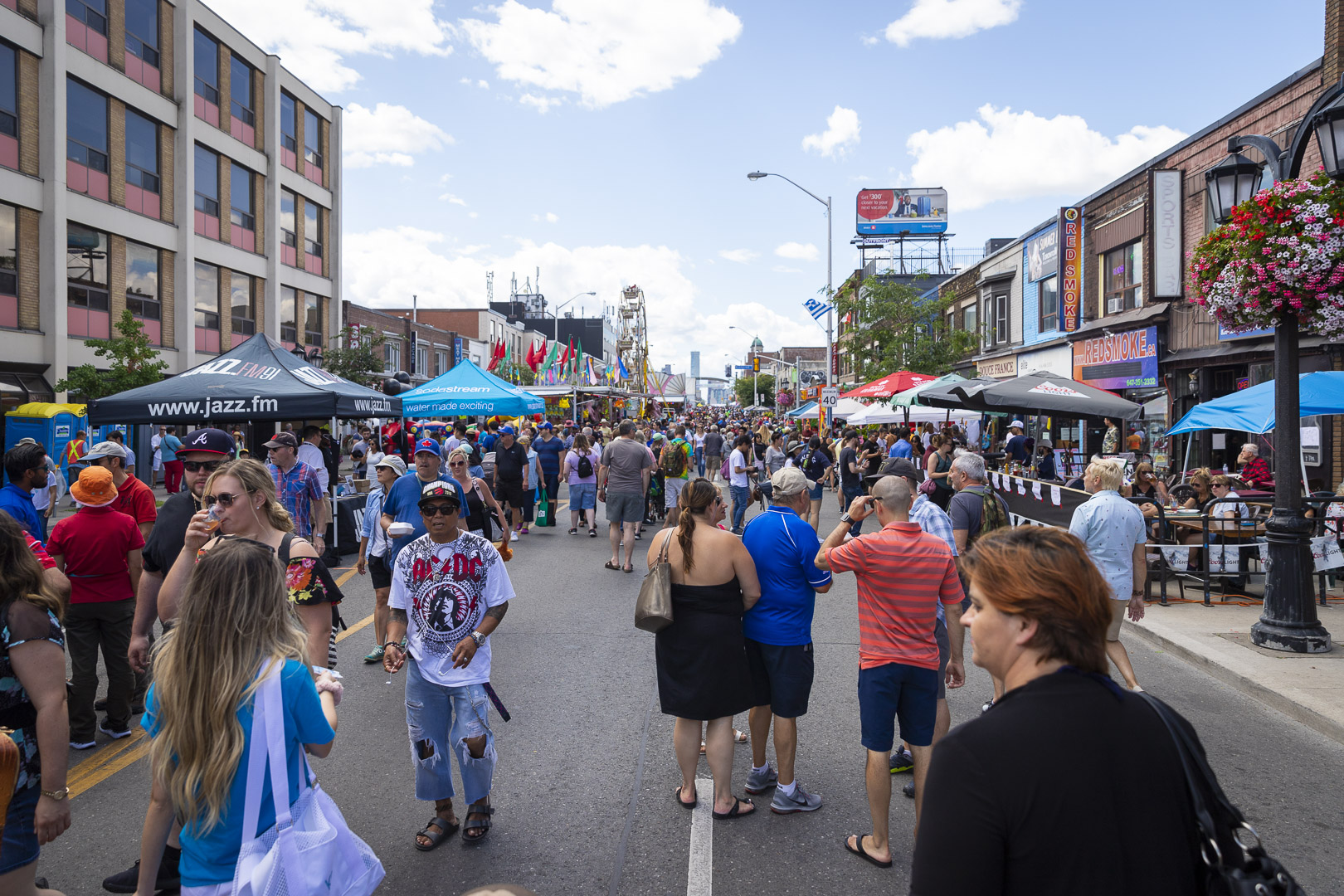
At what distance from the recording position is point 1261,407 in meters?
10.7

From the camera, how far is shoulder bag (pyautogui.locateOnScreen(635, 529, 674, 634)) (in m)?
4.17

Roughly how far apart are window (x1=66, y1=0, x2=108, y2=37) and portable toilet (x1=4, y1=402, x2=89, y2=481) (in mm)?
10711

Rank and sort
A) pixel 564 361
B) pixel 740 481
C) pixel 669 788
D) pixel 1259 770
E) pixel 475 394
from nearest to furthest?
pixel 669 788 → pixel 1259 770 → pixel 740 481 → pixel 475 394 → pixel 564 361

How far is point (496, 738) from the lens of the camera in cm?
535

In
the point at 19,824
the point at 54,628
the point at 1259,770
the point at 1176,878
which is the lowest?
the point at 1259,770

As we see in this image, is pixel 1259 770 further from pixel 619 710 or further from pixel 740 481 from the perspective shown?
pixel 740 481

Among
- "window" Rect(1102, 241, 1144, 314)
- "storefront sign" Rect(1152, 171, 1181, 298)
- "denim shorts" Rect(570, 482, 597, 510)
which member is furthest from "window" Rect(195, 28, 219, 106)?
"storefront sign" Rect(1152, 171, 1181, 298)

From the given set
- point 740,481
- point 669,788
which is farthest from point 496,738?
point 740,481

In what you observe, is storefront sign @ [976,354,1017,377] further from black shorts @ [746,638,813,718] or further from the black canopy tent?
black shorts @ [746,638,813,718]

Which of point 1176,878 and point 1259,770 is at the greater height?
point 1176,878

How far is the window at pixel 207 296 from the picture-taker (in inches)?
1061

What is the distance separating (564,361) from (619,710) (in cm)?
3035

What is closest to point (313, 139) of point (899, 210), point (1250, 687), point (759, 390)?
point (899, 210)

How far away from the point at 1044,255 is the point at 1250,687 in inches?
745
